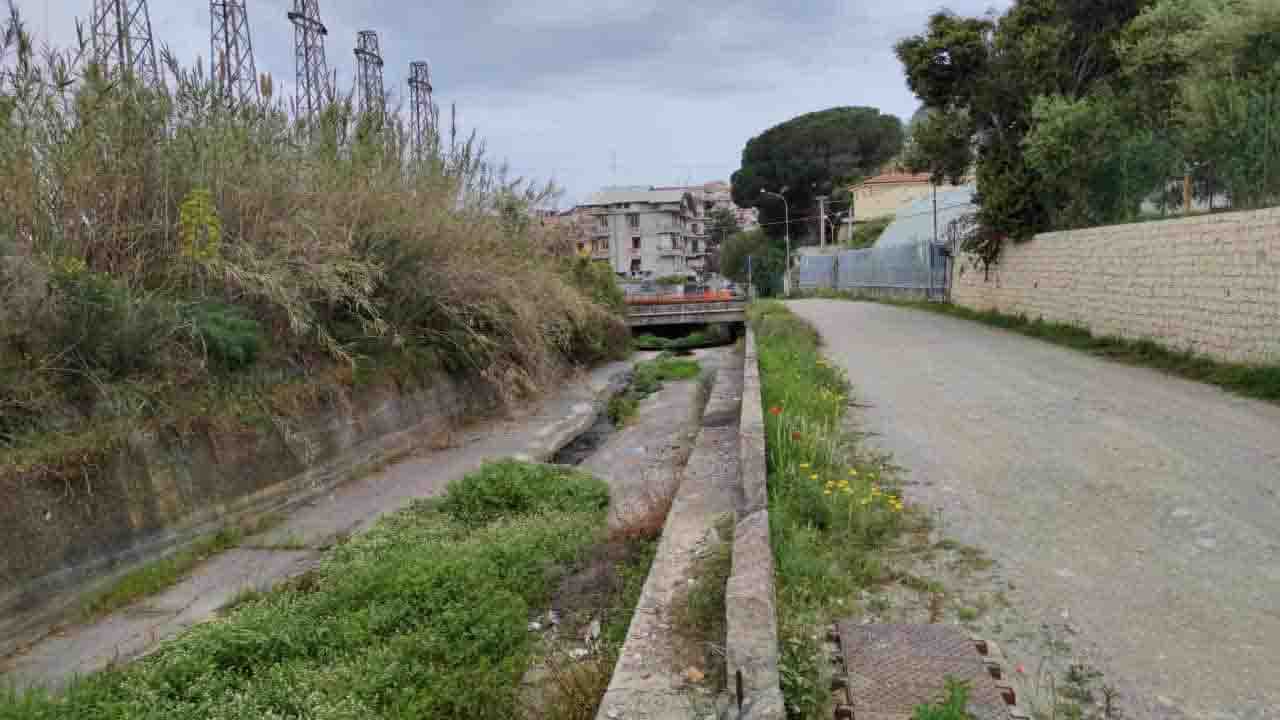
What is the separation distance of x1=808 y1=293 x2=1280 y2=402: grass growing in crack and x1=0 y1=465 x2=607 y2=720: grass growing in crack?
6214 millimetres

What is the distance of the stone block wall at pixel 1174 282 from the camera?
8.31 meters

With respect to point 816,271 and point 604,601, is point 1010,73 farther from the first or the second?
point 816,271

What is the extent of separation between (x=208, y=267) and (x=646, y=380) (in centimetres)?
941

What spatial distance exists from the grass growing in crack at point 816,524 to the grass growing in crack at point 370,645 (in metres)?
1.42

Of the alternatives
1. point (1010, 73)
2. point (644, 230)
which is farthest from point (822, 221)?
point (1010, 73)

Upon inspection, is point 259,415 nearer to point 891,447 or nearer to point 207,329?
point 207,329

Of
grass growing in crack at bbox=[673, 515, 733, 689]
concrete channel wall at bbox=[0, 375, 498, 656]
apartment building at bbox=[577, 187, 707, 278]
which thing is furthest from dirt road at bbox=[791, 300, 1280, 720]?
apartment building at bbox=[577, 187, 707, 278]

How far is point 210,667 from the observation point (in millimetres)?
4215

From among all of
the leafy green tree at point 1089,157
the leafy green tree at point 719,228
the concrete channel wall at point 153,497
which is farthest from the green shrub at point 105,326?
the leafy green tree at point 719,228

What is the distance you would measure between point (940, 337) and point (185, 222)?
1123 centimetres

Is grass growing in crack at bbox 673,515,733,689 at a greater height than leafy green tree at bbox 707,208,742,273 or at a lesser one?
lesser

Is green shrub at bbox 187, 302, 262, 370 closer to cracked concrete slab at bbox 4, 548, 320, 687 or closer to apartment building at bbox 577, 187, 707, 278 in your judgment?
cracked concrete slab at bbox 4, 548, 320, 687

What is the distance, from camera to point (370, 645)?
176 inches

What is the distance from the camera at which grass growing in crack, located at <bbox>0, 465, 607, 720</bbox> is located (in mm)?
3852
